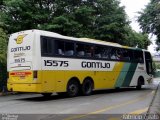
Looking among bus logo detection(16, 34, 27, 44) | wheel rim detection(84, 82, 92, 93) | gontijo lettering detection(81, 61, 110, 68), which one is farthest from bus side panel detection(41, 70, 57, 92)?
wheel rim detection(84, 82, 92, 93)

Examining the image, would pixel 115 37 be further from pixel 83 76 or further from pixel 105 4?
pixel 83 76

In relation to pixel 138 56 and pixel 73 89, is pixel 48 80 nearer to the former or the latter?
pixel 73 89

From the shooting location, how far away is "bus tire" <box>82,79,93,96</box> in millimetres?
22125

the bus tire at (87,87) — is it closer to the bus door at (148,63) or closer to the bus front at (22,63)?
the bus front at (22,63)

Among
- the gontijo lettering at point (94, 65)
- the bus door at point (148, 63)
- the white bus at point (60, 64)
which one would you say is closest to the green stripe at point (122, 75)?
the white bus at point (60, 64)

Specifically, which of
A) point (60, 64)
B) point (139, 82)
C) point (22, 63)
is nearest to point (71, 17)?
point (139, 82)

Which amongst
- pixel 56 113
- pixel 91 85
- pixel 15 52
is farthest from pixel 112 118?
pixel 91 85

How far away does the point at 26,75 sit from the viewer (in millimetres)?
18969

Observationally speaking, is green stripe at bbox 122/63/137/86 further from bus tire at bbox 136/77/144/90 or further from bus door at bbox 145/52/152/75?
bus door at bbox 145/52/152/75

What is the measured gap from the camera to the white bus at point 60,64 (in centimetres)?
1888

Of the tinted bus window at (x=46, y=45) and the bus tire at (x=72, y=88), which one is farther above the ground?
the tinted bus window at (x=46, y=45)

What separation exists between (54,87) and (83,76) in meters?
2.99

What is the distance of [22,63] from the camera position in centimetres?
1931

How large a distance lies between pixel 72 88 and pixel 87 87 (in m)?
1.69
